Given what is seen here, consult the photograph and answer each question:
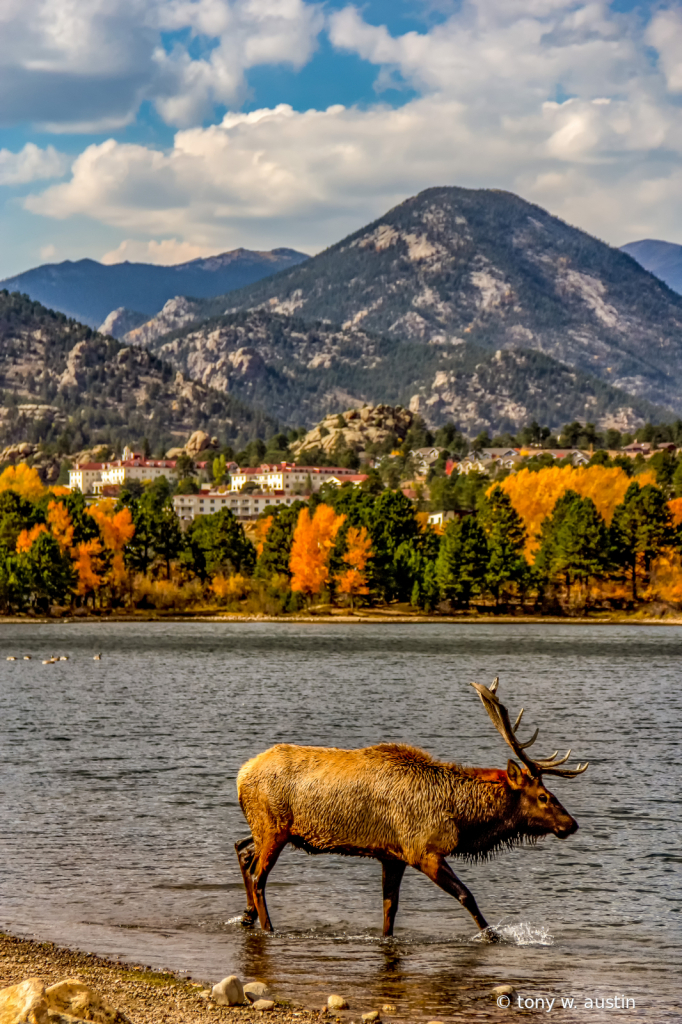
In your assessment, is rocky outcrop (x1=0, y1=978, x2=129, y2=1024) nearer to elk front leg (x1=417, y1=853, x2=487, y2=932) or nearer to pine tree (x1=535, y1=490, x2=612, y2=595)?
elk front leg (x1=417, y1=853, x2=487, y2=932)

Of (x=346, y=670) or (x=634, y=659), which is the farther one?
(x=634, y=659)

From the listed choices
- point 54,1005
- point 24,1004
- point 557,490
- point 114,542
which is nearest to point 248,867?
point 54,1005

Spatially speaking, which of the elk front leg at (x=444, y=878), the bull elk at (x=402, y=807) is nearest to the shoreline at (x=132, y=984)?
the bull elk at (x=402, y=807)

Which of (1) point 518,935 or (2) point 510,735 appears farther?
(1) point 518,935

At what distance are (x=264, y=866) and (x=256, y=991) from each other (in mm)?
3280

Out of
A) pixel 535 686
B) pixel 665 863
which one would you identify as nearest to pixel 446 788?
pixel 665 863

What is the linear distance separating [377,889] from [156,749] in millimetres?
22271

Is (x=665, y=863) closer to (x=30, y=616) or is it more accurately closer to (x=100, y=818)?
(x=100, y=818)

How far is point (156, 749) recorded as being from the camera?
4522 cm

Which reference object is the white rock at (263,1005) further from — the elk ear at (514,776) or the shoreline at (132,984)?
the elk ear at (514,776)

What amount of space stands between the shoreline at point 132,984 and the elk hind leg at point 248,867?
2.56m

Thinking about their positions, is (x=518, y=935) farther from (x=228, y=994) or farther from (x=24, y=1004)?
(x=24, y=1004)

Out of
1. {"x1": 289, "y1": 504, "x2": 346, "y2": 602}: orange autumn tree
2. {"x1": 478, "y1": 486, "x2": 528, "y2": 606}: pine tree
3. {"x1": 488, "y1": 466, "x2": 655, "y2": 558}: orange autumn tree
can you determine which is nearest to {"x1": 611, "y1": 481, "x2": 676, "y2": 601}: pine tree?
{"x1": 488, "y1": 466, "x2": 655, "y2": 558}: orange autumn tree

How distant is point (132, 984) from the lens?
16.9 m
